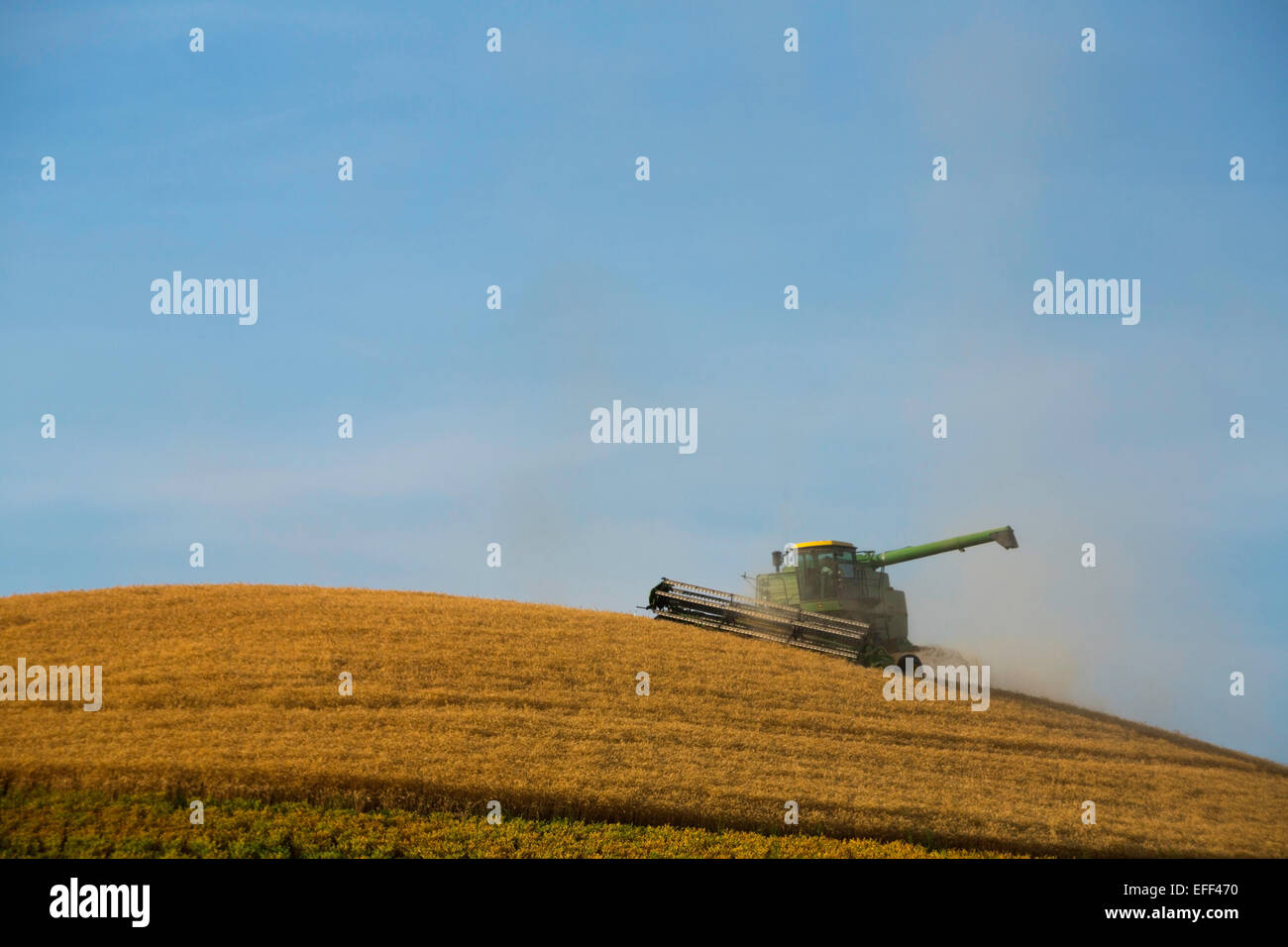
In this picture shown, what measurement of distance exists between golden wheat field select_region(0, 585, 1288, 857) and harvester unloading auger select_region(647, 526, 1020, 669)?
1.13m

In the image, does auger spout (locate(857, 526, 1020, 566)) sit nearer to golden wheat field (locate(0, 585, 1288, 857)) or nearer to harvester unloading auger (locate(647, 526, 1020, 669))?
harvester unloading auger (locate(647, 526, 1020, 669))

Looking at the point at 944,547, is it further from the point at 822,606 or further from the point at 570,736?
the point at 570,736

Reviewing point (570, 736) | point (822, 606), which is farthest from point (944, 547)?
point (570, 736)

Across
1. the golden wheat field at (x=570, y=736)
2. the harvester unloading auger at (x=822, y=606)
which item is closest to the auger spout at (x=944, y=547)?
the harvester unloading auger at (x=822, y=606)

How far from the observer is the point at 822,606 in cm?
3139

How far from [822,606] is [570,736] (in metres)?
13.2

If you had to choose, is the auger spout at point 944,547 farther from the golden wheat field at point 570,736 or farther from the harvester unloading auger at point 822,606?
the golden wheat field at point 570,736

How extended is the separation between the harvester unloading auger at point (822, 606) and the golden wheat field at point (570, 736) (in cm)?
113

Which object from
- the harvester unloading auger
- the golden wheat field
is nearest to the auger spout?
the harvester unloading auger

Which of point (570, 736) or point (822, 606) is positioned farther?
point (822, 606)

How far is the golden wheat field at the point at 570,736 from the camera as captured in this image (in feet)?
56.9
